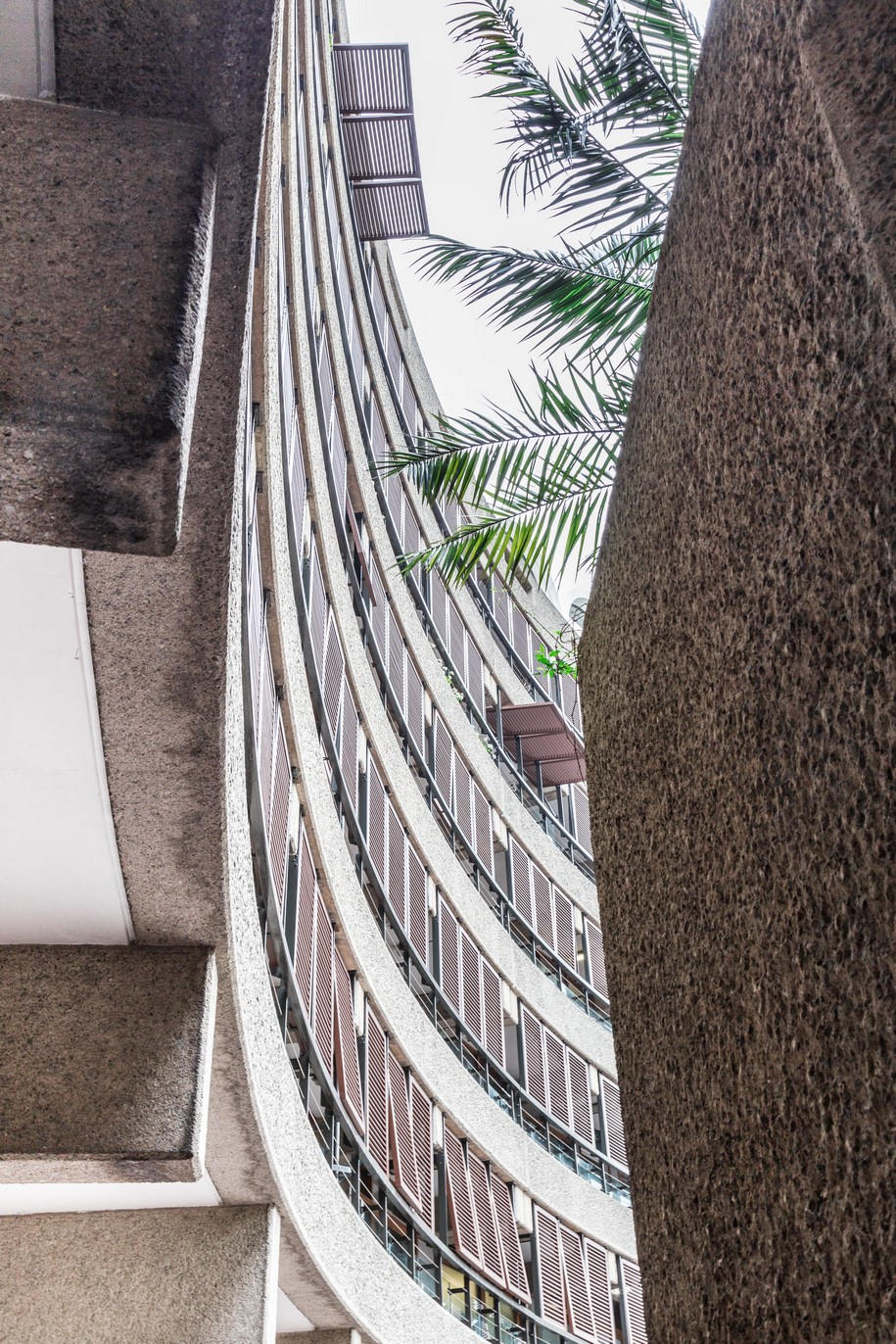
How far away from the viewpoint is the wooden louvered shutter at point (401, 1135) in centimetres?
1023

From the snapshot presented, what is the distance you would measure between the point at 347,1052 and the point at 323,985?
31.1 inches

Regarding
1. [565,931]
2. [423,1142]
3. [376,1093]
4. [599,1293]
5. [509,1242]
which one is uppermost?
[376,1093]

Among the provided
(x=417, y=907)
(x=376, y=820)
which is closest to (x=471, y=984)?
(x=417, y=907)

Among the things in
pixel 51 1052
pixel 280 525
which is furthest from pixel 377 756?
pixel 51 1052

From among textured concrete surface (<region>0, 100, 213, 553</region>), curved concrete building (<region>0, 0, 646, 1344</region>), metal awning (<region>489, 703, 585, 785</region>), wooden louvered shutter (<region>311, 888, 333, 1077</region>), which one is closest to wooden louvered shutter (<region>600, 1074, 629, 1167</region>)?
curved concrete building (<region>0, 0, 646, 1344</region>)

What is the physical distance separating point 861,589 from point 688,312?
806 millimetres

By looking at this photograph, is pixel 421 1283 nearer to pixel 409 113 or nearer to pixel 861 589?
pixel 861 589

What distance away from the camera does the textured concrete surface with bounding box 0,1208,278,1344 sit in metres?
4.88

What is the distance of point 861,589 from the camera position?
109cm

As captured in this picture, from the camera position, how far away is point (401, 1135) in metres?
10.7

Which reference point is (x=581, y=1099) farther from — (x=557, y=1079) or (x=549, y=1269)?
(x=549, y=1269)

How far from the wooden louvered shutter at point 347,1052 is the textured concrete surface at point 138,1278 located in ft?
10.8

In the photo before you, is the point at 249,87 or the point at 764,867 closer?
the point at 764,867

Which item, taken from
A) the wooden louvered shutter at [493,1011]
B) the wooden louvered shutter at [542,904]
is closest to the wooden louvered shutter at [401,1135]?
the wooden louvered shutter at [493,1011]
